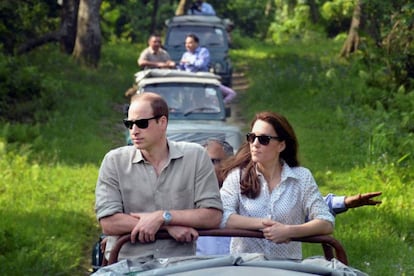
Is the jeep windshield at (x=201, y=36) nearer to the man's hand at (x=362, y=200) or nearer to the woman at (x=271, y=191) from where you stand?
the woman at (x=271, y=191)

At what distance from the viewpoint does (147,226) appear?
553cm


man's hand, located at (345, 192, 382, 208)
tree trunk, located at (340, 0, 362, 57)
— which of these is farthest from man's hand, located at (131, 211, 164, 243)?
tree trunk, located at (340, 0, 362, 57)

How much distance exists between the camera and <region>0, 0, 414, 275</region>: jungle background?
10.5 meters

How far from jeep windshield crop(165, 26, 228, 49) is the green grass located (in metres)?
1.34

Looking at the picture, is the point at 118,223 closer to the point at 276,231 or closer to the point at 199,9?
the point at 276,231

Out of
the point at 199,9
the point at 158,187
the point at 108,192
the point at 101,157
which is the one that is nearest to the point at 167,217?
the point at 158,187

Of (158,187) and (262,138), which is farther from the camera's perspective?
(262,138)

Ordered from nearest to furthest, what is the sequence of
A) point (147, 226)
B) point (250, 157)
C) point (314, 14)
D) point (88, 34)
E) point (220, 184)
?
point (147, 226), point (250, 157), point (220, 184), point (88, 34), point (314, 14)

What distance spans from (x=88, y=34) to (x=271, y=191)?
18.1 meters

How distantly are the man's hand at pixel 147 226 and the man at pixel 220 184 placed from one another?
119 centimetres

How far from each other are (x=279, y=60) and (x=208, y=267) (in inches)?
926

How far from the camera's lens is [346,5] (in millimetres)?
35531

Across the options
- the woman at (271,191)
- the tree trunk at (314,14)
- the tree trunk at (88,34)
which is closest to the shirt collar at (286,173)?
the woman at (271,191)

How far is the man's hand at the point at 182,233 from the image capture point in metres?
5.60
